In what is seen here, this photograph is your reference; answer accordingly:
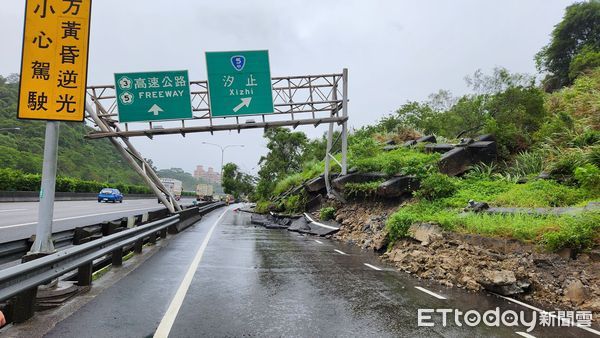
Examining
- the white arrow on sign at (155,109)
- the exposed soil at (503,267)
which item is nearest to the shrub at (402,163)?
the exposed soil at (503,267)

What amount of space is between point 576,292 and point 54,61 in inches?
354

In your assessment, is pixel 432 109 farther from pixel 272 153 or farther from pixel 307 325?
pixel 307 325

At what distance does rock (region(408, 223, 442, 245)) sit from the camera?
986 centimetres

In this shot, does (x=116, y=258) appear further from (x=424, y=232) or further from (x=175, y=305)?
(x=424, y=232)

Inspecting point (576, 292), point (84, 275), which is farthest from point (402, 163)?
point (84, 275)

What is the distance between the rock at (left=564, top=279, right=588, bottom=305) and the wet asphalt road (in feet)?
3.18

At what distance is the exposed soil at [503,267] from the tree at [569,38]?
121 feet

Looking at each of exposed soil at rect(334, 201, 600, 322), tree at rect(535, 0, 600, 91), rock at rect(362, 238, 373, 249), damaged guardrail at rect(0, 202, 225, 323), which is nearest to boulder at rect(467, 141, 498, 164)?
rock at rect(362, 238, 373, 249)

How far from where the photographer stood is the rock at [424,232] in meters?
9.86

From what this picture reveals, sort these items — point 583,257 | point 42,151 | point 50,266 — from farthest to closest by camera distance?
point 42,151 → point 583,257 → point 50,266

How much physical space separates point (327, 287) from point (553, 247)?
4.27m

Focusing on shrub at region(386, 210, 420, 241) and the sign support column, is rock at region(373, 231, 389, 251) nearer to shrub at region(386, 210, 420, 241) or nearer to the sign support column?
shrub at region(386, 210, 420, 241)

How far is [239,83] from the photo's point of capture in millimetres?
16859

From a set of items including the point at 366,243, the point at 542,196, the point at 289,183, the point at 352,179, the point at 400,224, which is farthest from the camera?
the point at 289,183
